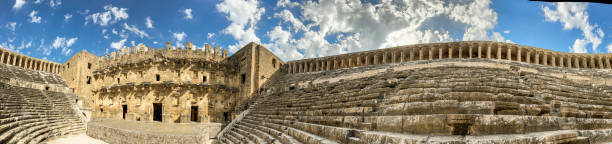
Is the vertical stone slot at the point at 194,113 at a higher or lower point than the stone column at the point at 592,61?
lower

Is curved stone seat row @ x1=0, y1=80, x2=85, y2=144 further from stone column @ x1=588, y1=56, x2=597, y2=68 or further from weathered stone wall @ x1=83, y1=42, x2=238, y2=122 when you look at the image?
stone column @ x1=588, y1=56, x2=597, y2=68

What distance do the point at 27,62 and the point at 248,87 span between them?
92.5 feet

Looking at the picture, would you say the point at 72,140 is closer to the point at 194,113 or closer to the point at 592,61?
the point at 194,113

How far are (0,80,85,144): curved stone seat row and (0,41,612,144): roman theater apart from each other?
100mm

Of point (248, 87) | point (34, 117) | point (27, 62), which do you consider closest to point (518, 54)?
point (248, 87)

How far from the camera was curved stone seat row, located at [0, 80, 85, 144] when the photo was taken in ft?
42.1

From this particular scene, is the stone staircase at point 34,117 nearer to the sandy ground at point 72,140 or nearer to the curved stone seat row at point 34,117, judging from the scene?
the curved stone seat row at point 34,117

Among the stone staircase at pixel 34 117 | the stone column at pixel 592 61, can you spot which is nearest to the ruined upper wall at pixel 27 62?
the stone staircase at pixel 34 117

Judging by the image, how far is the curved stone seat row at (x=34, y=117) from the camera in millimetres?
12830

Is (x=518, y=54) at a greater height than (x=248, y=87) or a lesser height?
greater

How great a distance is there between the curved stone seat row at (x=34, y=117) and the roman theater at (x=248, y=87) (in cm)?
10

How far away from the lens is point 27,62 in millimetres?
34469

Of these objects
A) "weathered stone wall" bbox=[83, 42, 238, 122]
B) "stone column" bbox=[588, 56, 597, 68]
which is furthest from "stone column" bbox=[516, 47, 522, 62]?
"weathered stone wall" bbox=[83, 42, 238, 122]

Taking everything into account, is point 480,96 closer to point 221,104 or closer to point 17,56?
point 221,104
